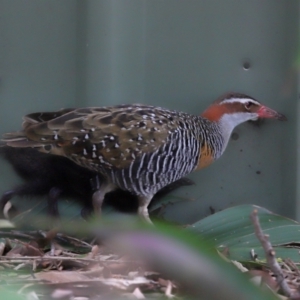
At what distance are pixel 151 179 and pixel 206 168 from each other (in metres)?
0.53

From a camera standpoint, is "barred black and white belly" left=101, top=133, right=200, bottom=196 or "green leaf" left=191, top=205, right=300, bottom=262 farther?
"barred black and white belly" left=101, top=133, right=200, bottom=196

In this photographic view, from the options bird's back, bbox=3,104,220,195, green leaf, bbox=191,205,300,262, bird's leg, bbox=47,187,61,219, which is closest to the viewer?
green leaf, bbox=191,205,300,262

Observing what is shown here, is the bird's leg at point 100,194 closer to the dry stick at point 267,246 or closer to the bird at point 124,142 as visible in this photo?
the bird at point 124,142

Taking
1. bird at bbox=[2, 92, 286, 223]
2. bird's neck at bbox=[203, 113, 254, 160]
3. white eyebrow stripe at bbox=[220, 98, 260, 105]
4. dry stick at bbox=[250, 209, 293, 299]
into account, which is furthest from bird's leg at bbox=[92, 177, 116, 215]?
dry stick at bbox=[250, 209, 293, 299]

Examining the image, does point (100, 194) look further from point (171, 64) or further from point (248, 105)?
point (248, 105)

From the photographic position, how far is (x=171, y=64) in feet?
10.6

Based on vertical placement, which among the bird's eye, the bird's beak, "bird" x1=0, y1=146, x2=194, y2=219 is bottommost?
"bird" x1=0, y1=146, x2=194, y2=219

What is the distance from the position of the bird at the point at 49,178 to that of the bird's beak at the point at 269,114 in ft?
3.03

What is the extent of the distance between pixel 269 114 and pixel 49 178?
47.2 inches

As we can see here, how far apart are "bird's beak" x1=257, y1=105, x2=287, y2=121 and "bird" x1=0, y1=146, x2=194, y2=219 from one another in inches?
36.4

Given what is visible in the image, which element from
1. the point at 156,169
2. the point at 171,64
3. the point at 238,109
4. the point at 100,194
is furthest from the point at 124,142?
the point at 238,109

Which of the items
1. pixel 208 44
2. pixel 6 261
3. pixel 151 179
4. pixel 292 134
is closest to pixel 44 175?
pixel 151 179

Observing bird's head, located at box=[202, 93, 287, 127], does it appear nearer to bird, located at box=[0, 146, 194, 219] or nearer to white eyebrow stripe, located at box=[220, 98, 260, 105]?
white eyebrow stripe, located at box=[220, 98, 260, 105]

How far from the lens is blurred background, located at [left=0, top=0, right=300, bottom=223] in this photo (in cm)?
314
